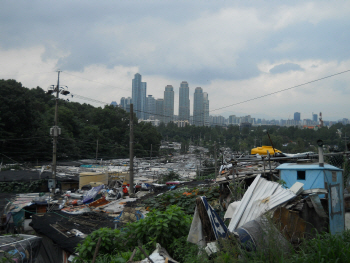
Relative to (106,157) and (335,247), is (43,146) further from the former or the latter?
(335,247)

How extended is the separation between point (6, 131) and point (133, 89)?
15888mm

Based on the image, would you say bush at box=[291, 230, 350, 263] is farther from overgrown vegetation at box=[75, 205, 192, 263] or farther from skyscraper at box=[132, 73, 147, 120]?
skyscraper at box=[132, 73, 147, 120]

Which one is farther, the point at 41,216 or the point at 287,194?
the point at 41,216

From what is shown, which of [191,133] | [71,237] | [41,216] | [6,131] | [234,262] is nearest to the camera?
[234,262]

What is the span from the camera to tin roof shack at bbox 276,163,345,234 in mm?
5457

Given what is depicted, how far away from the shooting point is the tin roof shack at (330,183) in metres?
5.46

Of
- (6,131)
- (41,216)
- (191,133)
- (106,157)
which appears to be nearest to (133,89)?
(191,133)

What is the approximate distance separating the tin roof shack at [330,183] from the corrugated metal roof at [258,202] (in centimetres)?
96

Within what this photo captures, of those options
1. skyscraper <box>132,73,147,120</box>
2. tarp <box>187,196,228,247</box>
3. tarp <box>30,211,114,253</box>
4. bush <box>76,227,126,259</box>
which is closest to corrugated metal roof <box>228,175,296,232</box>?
tarp <box>187,196,228,247</box>

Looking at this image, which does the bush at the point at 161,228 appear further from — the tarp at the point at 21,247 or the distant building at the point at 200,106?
the distant building at the point at 200,106

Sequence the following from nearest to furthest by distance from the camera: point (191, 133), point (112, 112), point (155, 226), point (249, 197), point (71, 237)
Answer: point (155, 226) → point (249, 197) → point (71, 237) → point (191, 133) → point (112, 112)

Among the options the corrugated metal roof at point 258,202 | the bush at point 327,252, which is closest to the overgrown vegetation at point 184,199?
the corrugated metal roof at point 258,202

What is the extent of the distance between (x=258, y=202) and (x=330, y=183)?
184cm

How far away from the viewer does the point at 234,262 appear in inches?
136
